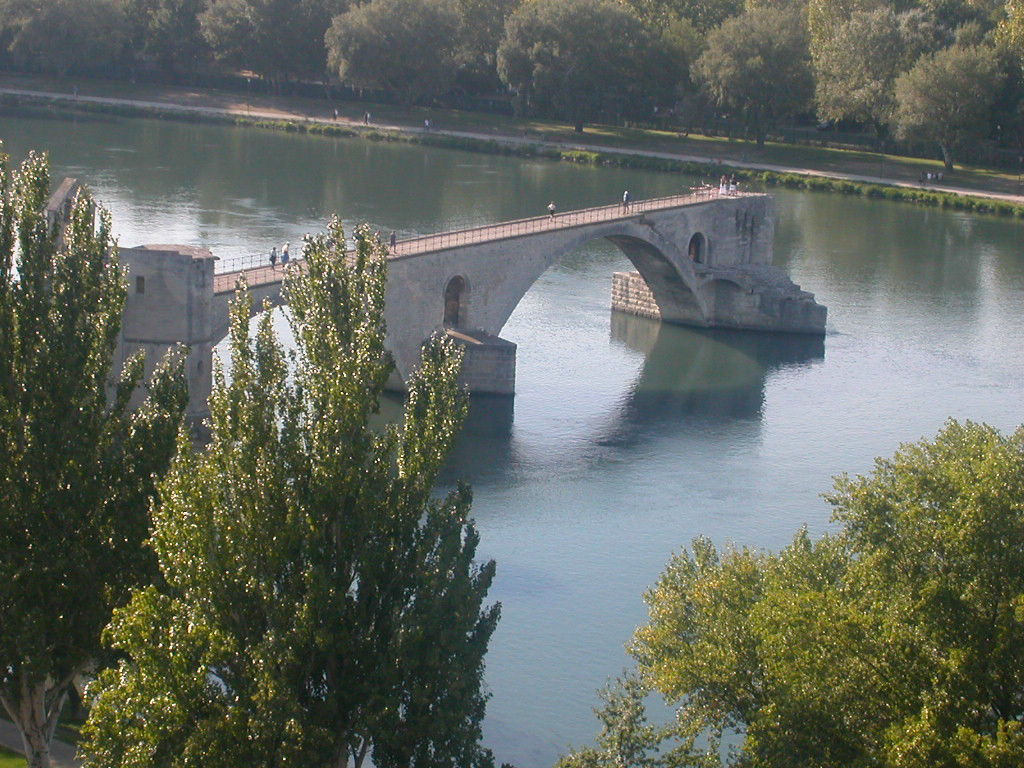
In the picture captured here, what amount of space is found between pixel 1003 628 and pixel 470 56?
82.7m

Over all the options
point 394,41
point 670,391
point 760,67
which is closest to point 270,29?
point 394,41

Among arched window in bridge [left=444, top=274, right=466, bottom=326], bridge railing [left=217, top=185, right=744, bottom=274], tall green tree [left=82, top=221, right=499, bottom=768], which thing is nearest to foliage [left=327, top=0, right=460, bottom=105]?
bridge railing [left=217, top=185, right=744, bottom=274]

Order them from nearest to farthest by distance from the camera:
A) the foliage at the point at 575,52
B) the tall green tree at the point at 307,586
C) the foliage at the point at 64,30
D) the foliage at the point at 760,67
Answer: the tall green tree at the point at 307,586 < the foliage at the point at 760,67 < the foliage at the point at 575,52 < the foliage at the point at 64,30

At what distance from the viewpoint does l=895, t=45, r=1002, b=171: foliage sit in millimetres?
76938

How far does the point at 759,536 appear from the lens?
98.1ft

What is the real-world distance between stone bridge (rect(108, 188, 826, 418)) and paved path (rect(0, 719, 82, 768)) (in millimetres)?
13669

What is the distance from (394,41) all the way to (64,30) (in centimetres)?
2087

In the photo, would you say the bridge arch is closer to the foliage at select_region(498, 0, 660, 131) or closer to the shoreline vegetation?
the shoreline vegetation

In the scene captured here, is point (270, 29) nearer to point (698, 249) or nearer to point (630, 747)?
point (698, 249)

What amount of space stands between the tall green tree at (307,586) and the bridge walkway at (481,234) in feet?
53.3

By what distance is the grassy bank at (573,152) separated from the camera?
77.2 metres

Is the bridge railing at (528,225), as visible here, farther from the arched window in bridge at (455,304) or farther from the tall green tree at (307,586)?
the tall green tree at (307,586)

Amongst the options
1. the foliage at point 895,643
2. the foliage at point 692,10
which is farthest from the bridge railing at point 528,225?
the foliage at point 692,10

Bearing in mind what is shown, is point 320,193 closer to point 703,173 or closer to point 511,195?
point 511,195
